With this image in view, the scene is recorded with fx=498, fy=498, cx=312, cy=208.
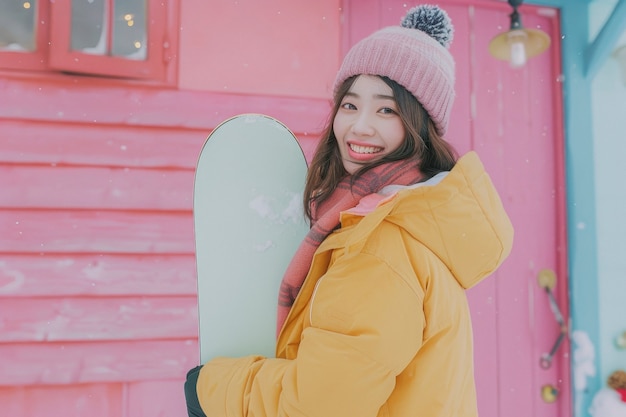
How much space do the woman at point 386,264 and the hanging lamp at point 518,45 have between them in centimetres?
120

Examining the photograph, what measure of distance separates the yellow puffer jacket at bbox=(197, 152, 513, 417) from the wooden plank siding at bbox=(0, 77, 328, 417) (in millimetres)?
956

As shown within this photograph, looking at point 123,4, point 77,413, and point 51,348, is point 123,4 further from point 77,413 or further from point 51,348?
point 77,413

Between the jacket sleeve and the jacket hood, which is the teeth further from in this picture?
the jacket sleeve

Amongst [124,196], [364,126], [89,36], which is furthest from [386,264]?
[89,36]

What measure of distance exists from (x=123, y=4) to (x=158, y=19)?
14 centimetres

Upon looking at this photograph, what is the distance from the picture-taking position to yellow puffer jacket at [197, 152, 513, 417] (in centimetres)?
85

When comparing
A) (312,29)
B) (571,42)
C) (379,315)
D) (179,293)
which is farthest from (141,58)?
(571,42)

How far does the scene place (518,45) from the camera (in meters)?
2.19

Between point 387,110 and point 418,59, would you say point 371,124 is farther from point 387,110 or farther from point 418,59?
point 418,59

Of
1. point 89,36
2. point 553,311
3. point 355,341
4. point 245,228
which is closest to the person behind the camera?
point 355,341

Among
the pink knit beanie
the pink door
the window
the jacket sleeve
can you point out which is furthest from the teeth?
the pink door

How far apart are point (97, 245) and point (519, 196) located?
5.93 ft

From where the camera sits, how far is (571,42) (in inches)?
91.4

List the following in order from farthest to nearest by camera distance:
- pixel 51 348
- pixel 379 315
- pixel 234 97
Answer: pixel 234 97
pixel 51 348
pixel 379 315
